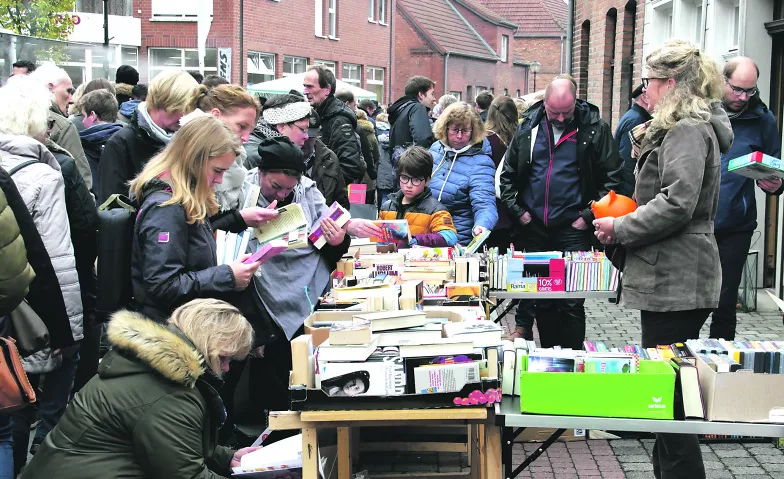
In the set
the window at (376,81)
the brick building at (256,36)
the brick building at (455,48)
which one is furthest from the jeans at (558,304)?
the brick building at (455,48)

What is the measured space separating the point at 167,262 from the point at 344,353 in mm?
1003

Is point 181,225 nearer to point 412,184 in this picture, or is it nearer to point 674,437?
point 674,437

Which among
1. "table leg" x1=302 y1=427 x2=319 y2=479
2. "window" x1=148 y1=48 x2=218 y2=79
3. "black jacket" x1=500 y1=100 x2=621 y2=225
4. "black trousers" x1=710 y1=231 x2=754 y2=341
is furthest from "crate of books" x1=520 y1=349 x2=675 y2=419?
"window" x1=148 y1=48 x2=218 y2=79

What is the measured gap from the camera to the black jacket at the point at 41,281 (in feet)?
13.2

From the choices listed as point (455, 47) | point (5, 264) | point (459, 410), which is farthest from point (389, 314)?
point (455, 47)

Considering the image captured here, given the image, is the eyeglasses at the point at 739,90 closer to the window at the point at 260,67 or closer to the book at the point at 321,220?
the book at the point at 321,220

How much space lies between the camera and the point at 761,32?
9.12 meters

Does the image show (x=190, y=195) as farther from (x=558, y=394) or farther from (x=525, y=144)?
(x=525, y=144)

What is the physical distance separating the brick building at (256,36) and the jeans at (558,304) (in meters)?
21.7

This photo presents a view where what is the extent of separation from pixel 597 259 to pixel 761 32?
4.15m

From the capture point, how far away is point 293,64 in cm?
3478

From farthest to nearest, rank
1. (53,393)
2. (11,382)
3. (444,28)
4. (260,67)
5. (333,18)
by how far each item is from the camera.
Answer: (444,28) → (333,18) → (260,67) → (53,393) → (11,382)

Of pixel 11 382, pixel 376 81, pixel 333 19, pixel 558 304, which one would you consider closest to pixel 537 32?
pixel 376 81

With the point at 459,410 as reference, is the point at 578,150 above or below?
above
